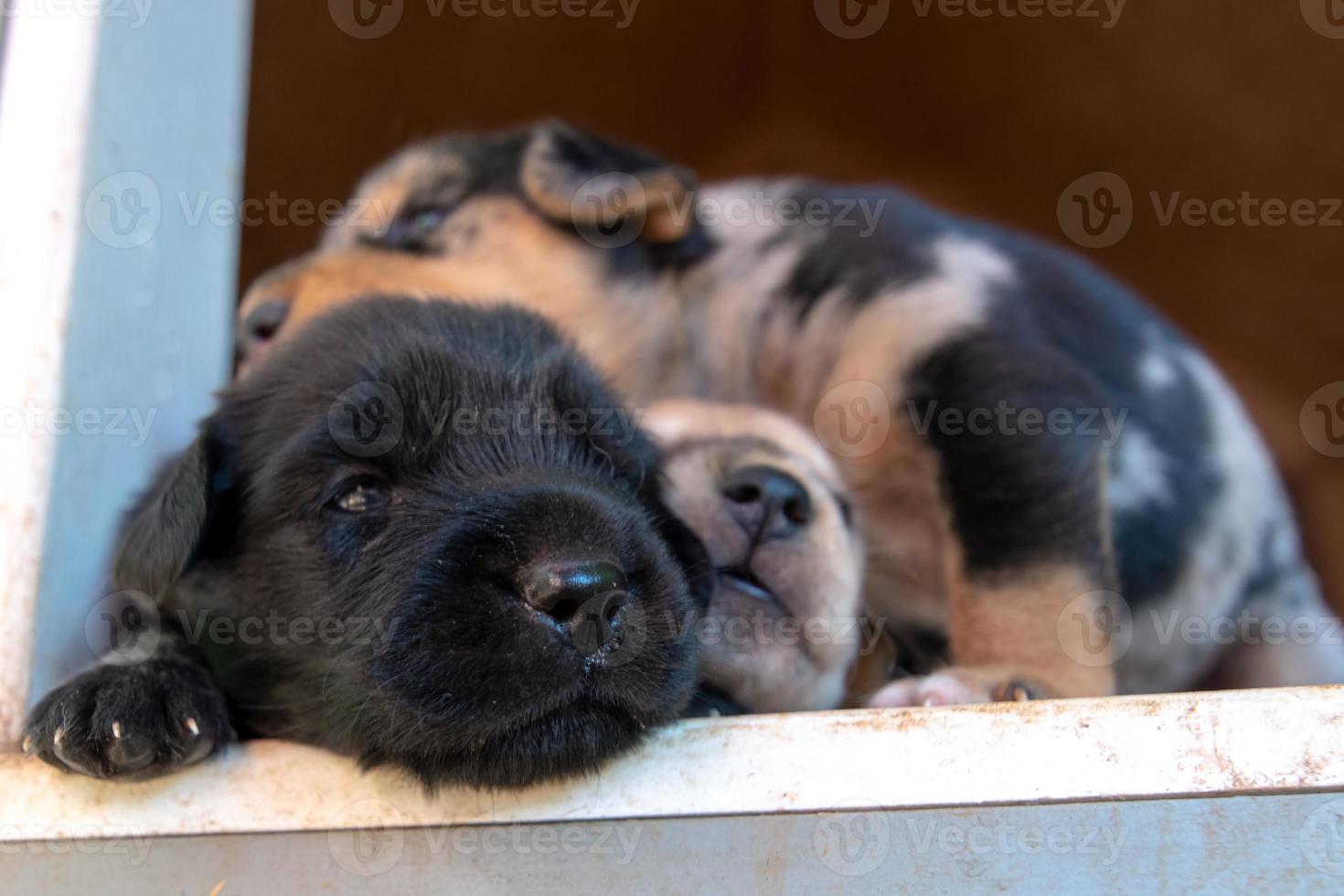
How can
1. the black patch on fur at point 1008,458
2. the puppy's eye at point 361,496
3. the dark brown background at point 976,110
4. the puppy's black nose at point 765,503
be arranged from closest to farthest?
1. the puppy's eye at point 361,496
2. the puppy's black nose at point 765,503
3. the black patch on fur at point 1008,458
4. the dark brown background at point 976,110

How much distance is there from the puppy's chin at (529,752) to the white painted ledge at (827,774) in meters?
0.02

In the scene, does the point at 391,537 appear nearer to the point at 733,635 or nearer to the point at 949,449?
the point at 733,635

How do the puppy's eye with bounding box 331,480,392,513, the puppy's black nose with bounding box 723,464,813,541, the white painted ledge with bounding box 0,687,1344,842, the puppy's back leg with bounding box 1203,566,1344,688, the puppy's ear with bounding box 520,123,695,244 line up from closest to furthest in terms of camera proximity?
the white painted ledge with bounding box 0,687,1344,842 → the puppy's eye with bounding box 331,480,392,513 → the puppy's black nose with bounding box 723,464,813,541 → the puppy's ear with bounding box 520,123,695,244 → the puppy's back leg with bounding box 1203,566,1344,688

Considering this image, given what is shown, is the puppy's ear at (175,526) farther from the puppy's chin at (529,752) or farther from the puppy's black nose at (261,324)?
the puppy's black nose at (261,324)

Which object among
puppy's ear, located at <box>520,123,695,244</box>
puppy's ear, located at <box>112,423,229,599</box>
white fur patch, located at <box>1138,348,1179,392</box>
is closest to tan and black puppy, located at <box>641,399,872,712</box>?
puppy's ear, located at <box>112,423,229,599</box>

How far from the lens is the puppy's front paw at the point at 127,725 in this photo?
1.63 meters

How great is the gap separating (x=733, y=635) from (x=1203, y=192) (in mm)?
3382

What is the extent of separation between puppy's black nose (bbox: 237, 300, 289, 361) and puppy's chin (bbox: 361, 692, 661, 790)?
1648mm

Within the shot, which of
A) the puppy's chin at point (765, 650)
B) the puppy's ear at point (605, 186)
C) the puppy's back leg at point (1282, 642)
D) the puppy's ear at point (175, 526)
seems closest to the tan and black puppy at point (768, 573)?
the puppy's chin at point (765, 650)

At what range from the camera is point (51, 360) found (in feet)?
7.13

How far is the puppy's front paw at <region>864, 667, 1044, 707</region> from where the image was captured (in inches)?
88.8

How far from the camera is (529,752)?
1.57m

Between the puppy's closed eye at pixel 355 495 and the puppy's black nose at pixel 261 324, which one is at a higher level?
the puppy's closed eye at pixel 355 495

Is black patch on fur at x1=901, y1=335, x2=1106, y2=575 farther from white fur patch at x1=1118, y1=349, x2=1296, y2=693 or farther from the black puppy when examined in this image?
the black puppy
